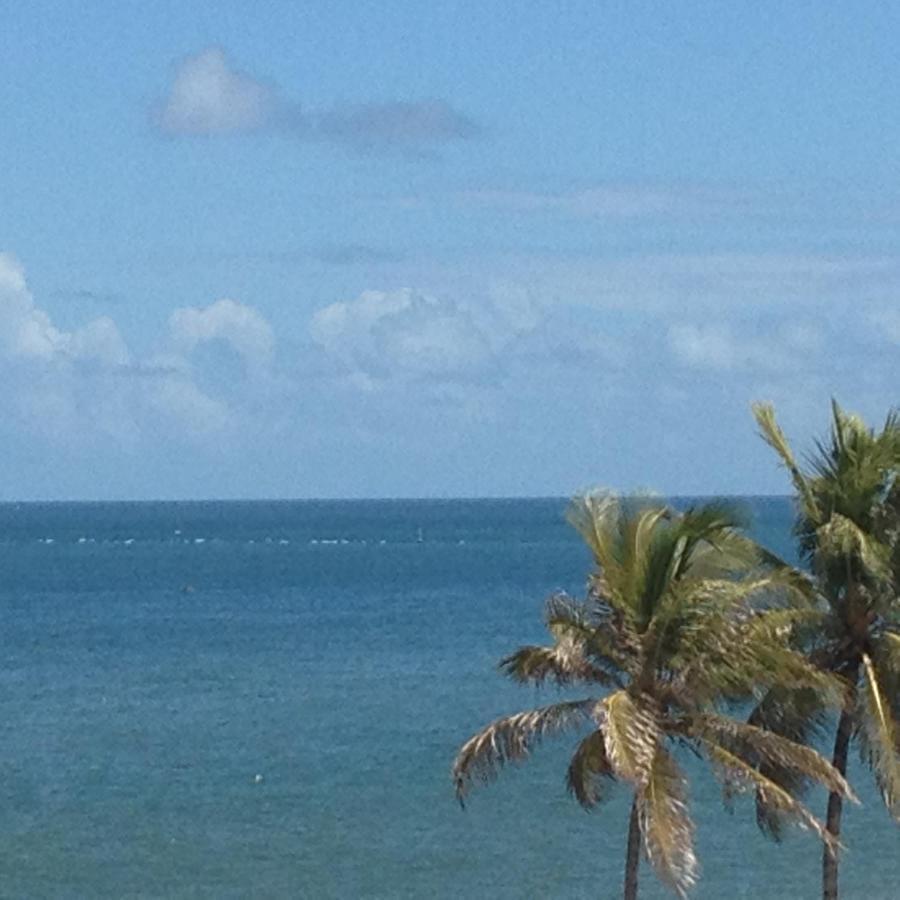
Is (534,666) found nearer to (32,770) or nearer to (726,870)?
(726,870)

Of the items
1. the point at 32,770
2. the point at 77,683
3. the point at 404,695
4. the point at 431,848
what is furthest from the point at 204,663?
the point at 431,848

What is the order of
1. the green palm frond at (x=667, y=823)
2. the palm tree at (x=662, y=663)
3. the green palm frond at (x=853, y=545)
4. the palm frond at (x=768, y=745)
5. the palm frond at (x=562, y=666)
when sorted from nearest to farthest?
the green palm frond at (x=667, y=823), the palm tree at (x=662, y=663), the palm frond at (x=768, y=745), the palm frond at (x=562, y=666), the green palm frond at (x=853, y=545)

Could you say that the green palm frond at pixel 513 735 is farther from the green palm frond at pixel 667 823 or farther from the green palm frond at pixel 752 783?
the green palm frond at pixel 752 783

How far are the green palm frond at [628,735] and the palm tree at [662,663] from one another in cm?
4

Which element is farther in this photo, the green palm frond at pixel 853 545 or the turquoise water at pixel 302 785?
the turquoise water at pixel 302 785

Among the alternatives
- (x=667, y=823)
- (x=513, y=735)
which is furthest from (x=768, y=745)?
(x=513, y=735)

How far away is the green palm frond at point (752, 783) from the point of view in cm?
2475

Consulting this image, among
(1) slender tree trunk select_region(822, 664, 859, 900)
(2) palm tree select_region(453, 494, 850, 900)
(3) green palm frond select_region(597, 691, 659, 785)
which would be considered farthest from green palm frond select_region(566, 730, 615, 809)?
(1) slender tree trunk select_region(822, 664, 859, 900)

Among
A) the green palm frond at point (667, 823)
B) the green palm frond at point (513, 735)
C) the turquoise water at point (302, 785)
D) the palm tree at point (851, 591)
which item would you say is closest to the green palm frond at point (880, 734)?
the palm tree at point (851, 591)

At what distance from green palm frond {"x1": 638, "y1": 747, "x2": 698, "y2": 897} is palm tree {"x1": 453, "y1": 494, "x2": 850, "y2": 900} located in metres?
0.02

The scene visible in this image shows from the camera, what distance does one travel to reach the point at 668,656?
2533 cm

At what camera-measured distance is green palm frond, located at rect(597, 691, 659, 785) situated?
23844mm

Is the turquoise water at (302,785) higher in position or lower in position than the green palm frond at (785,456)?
lower

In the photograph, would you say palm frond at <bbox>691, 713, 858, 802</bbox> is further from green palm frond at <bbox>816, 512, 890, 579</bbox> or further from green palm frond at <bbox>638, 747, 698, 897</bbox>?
green palm frond at <bbox>816, 512, 890, 579</bbox>
